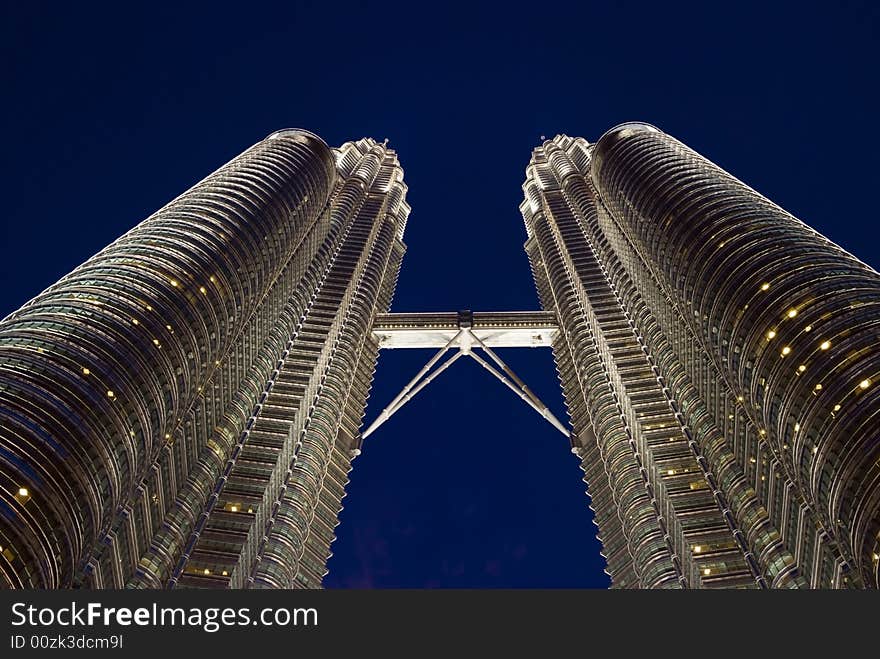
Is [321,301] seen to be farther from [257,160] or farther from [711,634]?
[711,634]

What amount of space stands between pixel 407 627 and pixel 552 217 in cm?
12534

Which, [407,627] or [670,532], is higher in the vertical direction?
[670,532]

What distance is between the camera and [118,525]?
2724 inches

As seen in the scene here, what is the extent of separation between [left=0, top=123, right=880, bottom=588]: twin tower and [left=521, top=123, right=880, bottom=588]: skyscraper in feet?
0.94

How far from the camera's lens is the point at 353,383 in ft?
407

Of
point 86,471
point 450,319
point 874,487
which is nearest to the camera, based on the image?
point 874,487

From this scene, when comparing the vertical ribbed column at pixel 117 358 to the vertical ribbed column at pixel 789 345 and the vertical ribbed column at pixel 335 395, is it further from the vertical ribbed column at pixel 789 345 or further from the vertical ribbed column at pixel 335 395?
the vertical ribbed column at pixel 789 345

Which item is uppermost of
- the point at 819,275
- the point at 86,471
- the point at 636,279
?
the point at 636,279

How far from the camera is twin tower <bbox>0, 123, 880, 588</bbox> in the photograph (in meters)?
59.2

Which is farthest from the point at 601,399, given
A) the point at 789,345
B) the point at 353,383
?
the point at 789,345

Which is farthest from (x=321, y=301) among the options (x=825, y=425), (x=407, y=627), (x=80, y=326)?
(x=407, y=627)

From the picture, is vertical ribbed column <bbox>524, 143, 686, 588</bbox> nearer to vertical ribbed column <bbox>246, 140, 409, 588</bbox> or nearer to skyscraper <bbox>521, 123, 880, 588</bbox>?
skyscraper <bbox>521, 123, 880, 588</bbox>

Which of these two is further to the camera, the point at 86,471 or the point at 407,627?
the point at 86,471

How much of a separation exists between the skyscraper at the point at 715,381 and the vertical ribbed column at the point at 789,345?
0.54ft
